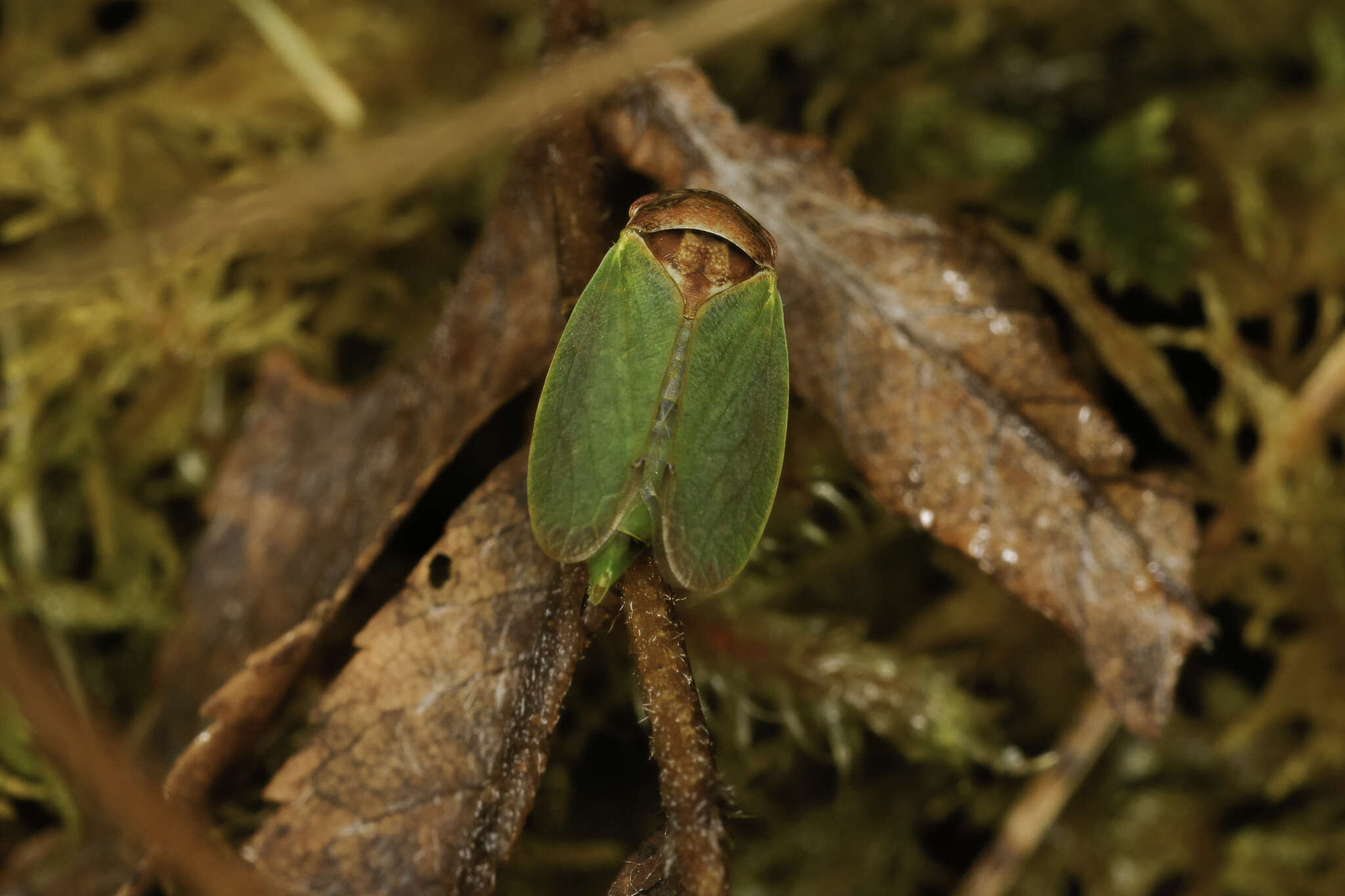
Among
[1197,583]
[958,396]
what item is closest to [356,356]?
[958,396]

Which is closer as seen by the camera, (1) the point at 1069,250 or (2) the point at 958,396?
(2) the point at 958,396

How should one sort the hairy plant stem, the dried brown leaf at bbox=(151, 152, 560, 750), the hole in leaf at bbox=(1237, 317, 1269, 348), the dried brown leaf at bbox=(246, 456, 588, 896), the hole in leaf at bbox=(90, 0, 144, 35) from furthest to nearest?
1. the hole in leaf at bbox=(90, 0, 144, 35)
2. the hole in leaf at bbox=(1237, 317, 1269, 348)
3. the dried brown leaf at bbox=(151, 152, 560, 750)
4. the dried brown leaf at bbox=(246, 456, 588, 896)
5. the hairy plant stem

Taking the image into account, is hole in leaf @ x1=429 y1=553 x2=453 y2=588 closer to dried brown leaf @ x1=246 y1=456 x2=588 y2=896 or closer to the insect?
dried brown leaf @ x1=246 y1=456 x2=588 y2=896

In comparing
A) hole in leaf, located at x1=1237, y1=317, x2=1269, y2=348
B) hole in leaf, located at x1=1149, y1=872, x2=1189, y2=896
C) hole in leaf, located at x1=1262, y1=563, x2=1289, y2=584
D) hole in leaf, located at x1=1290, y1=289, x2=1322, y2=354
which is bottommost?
hole in leaf, located at x1=1149, y1=872, x2=1189, y2=896

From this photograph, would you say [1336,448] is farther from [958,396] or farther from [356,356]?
[356,356]

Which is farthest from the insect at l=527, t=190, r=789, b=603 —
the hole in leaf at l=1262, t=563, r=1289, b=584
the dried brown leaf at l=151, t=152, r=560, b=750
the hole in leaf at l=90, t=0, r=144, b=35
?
the hole in leaf at l=90, t=0, r=144, b=35

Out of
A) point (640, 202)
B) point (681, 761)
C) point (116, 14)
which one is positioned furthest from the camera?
point (116, 14)
